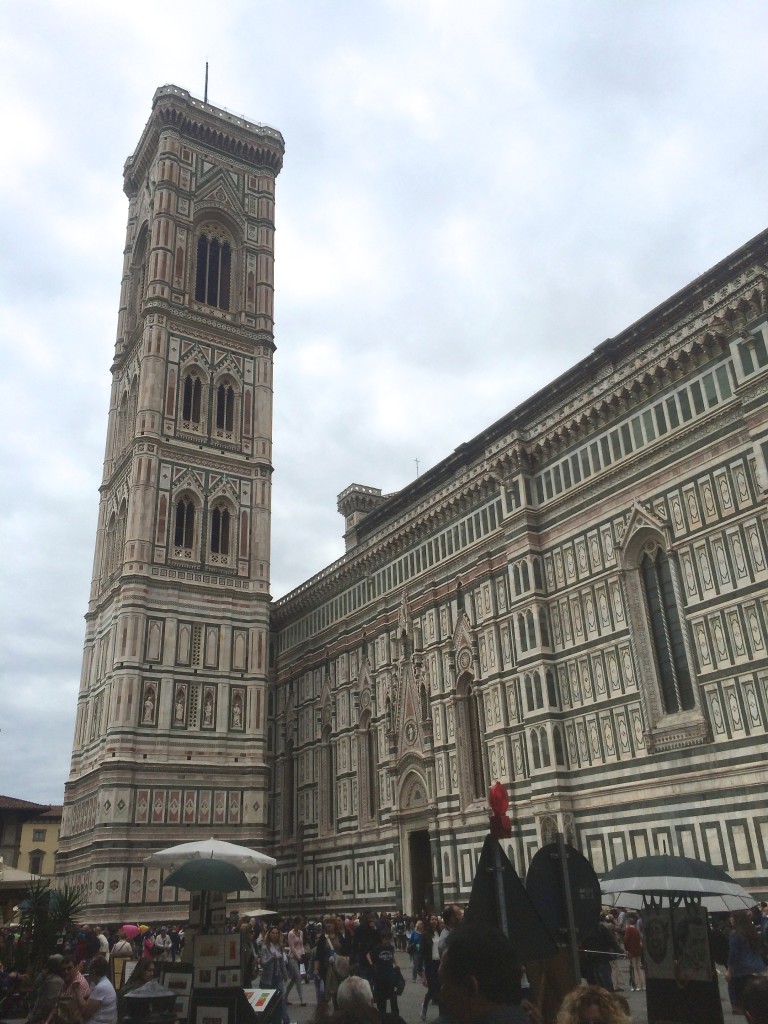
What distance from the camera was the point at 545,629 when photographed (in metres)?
26.5

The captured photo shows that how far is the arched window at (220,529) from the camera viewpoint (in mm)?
40625

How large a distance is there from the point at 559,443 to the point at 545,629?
19.6 feet

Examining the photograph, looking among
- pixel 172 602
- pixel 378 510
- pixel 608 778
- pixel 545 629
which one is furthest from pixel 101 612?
pixel 608 778

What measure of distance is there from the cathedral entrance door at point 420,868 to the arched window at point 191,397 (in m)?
22.1

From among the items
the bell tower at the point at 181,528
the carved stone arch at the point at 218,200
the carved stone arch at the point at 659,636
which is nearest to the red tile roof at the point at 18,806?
the bell tower at the point at 181,528

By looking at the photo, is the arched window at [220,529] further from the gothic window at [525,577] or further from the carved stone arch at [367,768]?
the gothic window at [525,577]

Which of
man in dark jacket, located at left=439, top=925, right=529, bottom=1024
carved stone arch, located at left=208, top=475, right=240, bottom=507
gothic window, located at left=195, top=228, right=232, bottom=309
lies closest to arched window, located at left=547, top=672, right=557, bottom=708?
carved stone arch, located at left=208, top=475, right=240, bottom=507

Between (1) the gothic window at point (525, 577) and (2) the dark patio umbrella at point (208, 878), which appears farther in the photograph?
(1) the gothic window at point (525, 577)

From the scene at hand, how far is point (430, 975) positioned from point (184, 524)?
29216 mm

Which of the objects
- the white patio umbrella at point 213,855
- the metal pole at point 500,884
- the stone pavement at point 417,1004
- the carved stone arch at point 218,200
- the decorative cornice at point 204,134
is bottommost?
the stone pavement at point 417,1004

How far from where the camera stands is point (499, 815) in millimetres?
5836

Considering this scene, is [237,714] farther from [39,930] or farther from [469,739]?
[39,930]

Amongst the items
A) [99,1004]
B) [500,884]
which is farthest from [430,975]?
[500,884]

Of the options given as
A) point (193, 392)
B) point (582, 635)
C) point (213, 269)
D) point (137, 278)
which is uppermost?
point (137, 278)
